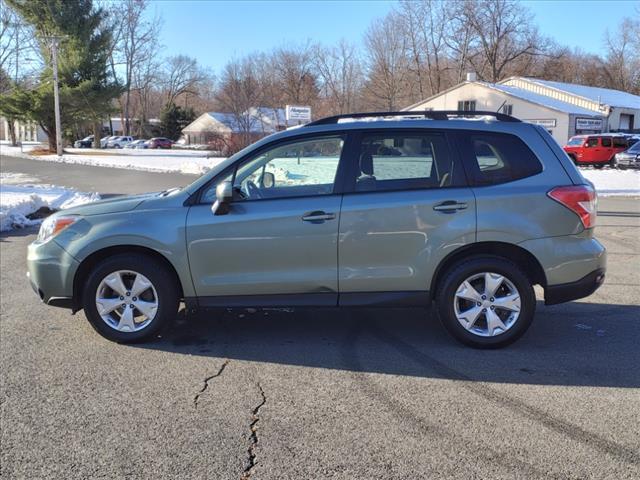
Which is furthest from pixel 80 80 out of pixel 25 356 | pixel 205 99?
pixel 205 99

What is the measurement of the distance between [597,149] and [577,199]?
30538 mm

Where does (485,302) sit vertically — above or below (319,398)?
above

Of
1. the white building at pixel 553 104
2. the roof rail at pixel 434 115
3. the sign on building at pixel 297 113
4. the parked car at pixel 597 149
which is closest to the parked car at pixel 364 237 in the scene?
the roof rail at pixel 434 115

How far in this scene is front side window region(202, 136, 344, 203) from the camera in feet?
15.4

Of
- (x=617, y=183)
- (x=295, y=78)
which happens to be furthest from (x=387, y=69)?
(x=617, y=183)

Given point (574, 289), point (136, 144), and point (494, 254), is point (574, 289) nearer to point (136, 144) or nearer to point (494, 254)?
point (494, 254)

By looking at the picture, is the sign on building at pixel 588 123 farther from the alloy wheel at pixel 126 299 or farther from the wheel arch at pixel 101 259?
the alloy wheel at pixel 126 299

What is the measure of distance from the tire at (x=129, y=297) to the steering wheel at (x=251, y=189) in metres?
0.94

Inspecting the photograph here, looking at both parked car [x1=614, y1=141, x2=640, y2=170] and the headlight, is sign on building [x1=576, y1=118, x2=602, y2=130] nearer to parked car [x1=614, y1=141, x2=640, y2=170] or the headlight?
parked car [x1=614, y1=141, x2=640, y2=170]

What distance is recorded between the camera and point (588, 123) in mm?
42781

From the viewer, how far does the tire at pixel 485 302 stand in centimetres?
457

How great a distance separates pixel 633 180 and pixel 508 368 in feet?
71.1

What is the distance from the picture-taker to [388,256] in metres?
4.59

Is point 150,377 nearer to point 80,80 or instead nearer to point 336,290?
point 336,290
